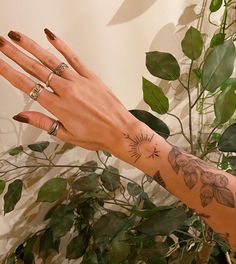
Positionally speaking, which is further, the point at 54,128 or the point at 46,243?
the point at 46,243

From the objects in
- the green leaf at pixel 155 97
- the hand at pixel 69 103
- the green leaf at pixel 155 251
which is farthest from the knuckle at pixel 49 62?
the green leaf at pixel 155 251

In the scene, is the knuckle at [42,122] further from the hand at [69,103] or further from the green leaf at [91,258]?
the green leaf at [91,258]

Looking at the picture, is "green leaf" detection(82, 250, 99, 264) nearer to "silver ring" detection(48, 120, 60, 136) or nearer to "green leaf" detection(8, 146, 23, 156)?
"green leaf" detection(8, 146, 23, 156)

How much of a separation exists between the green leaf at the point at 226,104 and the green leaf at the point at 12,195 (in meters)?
0.53

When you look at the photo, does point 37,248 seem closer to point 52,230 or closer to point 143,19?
point 52,230

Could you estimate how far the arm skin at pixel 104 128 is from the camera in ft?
1.88

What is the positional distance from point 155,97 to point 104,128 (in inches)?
7.7

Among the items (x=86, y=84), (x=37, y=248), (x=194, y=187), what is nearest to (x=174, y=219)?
(x=194, y=187)

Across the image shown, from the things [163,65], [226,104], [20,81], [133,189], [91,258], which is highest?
[20,81]

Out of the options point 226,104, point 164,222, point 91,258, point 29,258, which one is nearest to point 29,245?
point 29,258

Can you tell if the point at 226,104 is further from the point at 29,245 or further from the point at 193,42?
the point at 29,245

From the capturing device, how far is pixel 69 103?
0.59 m

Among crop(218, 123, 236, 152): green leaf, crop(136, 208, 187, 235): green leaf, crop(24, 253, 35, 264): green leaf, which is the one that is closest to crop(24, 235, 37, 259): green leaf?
crop(24, 253, 35, 264): green leaf

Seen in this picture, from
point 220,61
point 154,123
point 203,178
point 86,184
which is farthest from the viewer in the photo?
point 86,184
